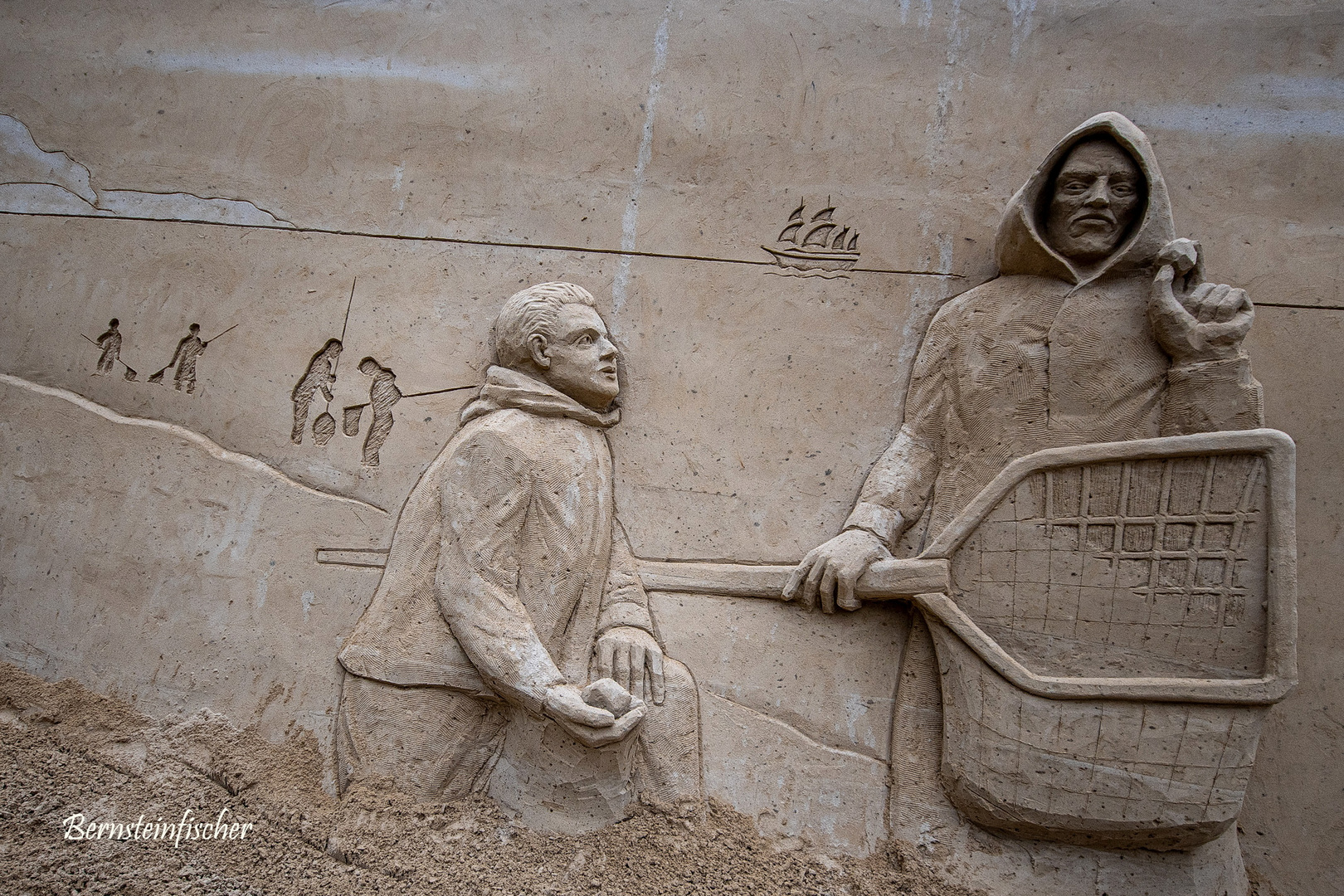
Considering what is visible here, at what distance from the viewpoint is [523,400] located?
322 cm

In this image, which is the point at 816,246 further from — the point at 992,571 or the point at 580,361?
the point at 992,571

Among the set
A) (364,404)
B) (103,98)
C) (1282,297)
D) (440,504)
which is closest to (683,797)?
(440,504)

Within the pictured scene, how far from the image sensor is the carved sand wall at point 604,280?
3156 mm

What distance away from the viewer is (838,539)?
3127 millimetres

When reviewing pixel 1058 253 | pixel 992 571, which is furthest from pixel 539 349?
pixel 1058 253

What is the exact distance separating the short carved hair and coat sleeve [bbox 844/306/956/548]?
1206 millimetres

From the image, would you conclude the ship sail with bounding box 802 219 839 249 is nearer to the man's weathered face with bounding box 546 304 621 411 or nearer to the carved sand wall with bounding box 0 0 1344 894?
the carved sand wall with bounding box 0 0 1344 894

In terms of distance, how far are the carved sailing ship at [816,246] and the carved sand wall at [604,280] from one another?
11 millimetres

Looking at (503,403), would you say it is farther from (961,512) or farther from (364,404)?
(961,512)

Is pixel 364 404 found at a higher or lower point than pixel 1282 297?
lower

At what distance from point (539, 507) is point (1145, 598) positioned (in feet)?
6.17

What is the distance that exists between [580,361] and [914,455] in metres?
1.21

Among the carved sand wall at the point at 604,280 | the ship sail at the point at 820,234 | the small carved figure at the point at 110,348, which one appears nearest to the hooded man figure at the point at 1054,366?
the carved sand wall at the point at 604,280

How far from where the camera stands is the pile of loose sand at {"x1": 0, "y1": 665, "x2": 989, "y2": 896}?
9.27 ft
